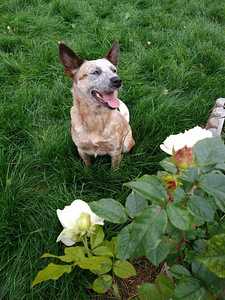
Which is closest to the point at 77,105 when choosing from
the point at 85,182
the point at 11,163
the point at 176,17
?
the point at 85,182

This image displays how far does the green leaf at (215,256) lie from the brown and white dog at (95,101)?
1377mm

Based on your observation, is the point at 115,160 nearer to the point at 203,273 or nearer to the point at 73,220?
the point at 73,220

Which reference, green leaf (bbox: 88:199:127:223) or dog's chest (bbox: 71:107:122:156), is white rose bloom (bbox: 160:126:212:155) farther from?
dog's chest (bbox: 71:107:122:156)

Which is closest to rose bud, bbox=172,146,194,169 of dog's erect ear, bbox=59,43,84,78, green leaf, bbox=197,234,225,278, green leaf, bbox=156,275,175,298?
green leaf, bbox=197,234,225,278

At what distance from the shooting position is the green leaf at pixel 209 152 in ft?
2.41

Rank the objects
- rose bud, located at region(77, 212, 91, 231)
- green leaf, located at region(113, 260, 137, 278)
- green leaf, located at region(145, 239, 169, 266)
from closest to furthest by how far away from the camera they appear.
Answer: green leaf, located at region(145, 239, 169, 266)
rose bud, located at region(77, 212, 91, 231)
green leaf, located at region(113, 260, 137, 278)

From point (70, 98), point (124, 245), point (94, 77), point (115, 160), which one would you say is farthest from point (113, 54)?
point (124, 245)

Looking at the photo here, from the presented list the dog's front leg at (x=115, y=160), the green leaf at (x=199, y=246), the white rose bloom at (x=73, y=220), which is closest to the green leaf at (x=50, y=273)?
the white rose bloom at (x=73, y=220)

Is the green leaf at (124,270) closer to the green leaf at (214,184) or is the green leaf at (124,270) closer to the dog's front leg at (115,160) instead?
the green leaf at (214,184)

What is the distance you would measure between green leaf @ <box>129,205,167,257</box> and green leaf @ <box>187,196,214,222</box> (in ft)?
0.46

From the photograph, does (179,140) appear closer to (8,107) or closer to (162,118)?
(162,118)

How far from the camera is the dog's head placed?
5.95 feet

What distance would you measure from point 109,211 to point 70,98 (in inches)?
93.6

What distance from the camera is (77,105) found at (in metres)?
1.94
